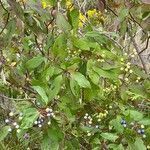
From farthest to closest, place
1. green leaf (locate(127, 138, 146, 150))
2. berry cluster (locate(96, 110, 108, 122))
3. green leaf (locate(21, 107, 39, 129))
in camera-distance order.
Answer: berry cluster (locate(96, 110, 108, 122)) → green leaf (locate(127, 138, 146, 150)) → green leaf (locate(21, 107, 39, 129))

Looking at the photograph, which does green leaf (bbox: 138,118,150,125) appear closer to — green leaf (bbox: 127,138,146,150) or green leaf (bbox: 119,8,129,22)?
green leaf (bbox: 127,138,146,150)

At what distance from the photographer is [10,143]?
237 cm

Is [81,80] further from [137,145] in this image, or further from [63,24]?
[137,145]

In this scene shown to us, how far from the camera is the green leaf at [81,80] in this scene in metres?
1.49

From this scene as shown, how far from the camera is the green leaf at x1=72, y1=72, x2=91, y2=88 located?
1.49 m

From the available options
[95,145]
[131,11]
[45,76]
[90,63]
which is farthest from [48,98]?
[131,11]

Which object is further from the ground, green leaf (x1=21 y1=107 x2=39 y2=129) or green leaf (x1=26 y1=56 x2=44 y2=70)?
green leaf (x1=26 y1=56 x2=44 y2=70)

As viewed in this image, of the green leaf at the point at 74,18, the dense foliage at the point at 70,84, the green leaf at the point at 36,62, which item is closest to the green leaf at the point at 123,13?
the dense foliage at the point at 70,84

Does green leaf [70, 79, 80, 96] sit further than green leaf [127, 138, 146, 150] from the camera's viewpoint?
No

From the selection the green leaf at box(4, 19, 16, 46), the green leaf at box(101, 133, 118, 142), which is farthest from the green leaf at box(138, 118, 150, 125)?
the green leaf at box(4, 19, 16, 46)

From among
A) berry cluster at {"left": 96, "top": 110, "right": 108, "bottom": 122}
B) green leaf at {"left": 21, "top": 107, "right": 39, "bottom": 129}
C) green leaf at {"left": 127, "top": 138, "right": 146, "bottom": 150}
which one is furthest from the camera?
berry cluster at {"left": 96, "top": 110, "right": 108, "bottom": 122}

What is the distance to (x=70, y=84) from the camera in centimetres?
152

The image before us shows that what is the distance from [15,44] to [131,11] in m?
0.81

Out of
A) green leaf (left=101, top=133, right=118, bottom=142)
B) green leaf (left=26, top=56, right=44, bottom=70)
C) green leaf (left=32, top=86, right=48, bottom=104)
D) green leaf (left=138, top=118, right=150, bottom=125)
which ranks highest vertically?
green leaf (left=26, top=56, right=44, bottom=70)
